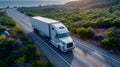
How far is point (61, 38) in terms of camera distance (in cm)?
2481

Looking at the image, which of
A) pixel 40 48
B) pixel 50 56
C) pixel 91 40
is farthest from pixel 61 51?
pixel 91 40

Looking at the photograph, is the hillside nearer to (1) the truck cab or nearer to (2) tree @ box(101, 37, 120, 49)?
(2) tree @ box(101, 37, 120, 49)

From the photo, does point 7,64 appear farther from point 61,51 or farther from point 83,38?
point 83,38

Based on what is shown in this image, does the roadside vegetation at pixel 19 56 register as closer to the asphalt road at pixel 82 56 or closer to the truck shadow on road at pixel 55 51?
the asphalt road at pixel 82 56

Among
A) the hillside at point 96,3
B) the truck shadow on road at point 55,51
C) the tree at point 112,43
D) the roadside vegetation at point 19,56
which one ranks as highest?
the hillside at point 96,3

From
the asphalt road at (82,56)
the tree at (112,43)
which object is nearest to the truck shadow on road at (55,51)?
the asphalt road at (82,56)

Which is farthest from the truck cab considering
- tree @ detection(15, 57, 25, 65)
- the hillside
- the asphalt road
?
the hillside

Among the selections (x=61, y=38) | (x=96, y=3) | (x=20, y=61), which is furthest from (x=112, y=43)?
(x=96, y=3)

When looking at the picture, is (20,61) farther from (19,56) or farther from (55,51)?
(55,51)

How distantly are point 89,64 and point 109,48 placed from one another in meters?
6.38

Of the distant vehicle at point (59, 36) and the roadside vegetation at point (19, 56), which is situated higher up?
the distant vehicle at point (59, 36)

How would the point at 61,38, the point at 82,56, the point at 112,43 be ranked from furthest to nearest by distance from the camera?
the point at 61,38, the point at 112,43, the point at 82,56

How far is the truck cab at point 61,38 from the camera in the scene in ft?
78.4

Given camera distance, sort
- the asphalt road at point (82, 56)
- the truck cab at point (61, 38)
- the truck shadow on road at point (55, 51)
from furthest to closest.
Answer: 1. the truck cab at point (61, 38)
2. the truck shadow on road at point (55, 51)
3. the asphalt road at point (82, 56)
